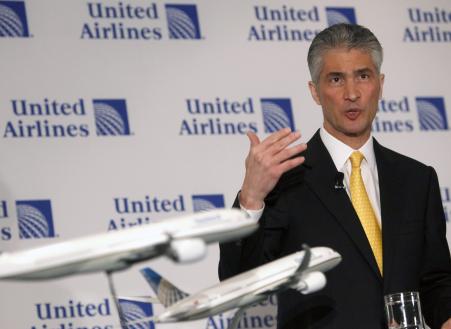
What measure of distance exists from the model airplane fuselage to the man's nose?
115 cm

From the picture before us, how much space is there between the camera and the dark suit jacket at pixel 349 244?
321 cm

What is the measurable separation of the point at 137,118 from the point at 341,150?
1513 mm

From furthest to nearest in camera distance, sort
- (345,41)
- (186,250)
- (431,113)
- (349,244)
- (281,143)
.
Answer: (431,113) → (345,41) → (349,244) → (281,143) → (186,250)

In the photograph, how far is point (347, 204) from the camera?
3.32 metres

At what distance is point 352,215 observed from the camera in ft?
10.8

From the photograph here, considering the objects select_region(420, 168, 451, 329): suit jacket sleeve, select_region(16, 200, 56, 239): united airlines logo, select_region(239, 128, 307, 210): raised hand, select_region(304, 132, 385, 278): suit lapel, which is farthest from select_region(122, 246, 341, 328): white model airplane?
select_region(16, 200, 56, 239): united airlines logo

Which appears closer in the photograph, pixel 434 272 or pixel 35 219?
pixel 434 272

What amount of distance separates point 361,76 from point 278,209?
1.87ft

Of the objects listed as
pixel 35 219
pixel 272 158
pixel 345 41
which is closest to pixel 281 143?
pixel 272 158

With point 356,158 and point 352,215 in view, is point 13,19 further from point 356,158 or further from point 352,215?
point 352,215

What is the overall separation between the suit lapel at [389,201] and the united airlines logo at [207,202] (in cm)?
133

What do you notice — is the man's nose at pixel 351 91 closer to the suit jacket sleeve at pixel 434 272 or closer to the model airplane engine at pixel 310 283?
the suit jacket sleeve at pixel 434 272

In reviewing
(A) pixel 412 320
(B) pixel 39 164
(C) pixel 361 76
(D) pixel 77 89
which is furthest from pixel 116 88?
(A) pixel 412 320

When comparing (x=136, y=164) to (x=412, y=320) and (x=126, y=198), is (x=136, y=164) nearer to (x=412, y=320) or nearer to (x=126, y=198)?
(x=126, y=198)
